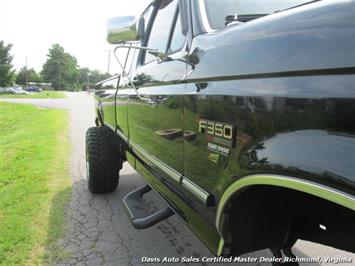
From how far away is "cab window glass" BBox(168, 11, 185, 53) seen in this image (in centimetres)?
237

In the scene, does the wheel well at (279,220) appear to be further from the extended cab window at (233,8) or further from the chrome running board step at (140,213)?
the extended cab window at (233,8)

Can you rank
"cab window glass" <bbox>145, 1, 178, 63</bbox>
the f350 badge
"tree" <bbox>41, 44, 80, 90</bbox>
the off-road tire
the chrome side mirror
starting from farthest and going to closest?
"tree" <bbox>41, 44, 80, 90</bbox> < the off-road tire < "cab window glass" <bbox>145, 1, 178, 63</bbox> < the chrome side mirror < the f350 badge

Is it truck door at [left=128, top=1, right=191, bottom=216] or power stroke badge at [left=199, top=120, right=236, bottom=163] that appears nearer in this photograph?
power stroke badge at [left=199, top=120, right=236, bottom=163]

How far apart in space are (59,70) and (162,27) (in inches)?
4214

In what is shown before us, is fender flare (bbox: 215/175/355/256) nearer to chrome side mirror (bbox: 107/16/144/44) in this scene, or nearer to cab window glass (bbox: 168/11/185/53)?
cab window glass (bbox: 168/11/185/53)

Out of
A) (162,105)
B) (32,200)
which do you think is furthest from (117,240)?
(162,105)

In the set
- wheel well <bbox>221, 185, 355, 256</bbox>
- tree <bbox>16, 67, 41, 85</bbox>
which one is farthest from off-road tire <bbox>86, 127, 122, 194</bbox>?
tree <bbox>16, 67, 41, 85</bbox>

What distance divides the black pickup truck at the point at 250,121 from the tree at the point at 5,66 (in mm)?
71333

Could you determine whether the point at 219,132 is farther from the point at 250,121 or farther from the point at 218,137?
the point at 250,121

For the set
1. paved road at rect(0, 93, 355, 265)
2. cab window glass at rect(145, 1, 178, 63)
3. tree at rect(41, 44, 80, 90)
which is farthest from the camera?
tree at rect(41, 44, 80, 90)

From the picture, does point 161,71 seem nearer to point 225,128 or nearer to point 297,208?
point 225,128

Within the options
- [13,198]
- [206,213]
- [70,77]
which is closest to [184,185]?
[206,213]

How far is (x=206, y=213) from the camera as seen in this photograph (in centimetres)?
186

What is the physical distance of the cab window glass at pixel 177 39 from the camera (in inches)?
93.4
